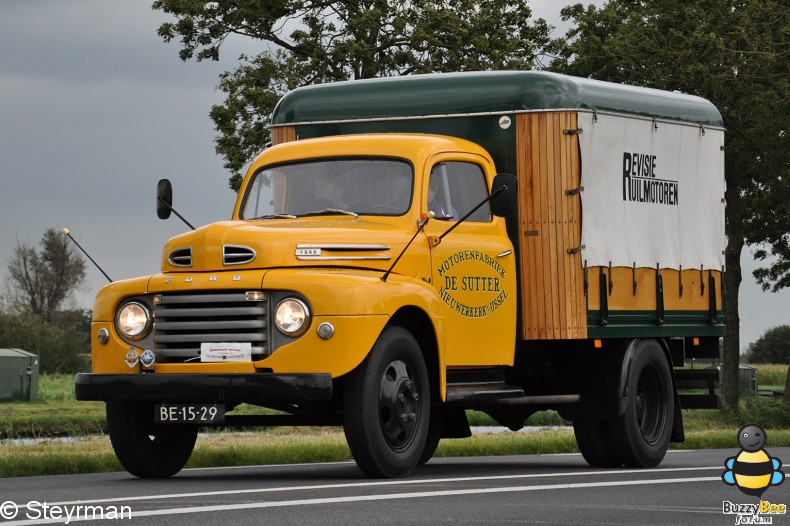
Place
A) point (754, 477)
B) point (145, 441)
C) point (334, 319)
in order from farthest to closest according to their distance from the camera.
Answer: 1. point (145, 441)
2. point (334, 319)
3. point (754, 477)

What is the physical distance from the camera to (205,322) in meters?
12.0

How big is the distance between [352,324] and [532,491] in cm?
176

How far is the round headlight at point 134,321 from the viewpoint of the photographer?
40.6 ft

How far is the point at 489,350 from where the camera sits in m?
13.6

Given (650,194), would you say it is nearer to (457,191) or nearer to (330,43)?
(457,191)

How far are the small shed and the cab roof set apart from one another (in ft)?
106

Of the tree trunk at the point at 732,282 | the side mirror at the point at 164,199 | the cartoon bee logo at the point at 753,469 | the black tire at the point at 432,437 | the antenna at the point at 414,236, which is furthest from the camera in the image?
the tree trunk at the point at 732,282

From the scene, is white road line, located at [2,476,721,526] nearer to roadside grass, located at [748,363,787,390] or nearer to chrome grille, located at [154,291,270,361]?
chrome grille, located at [154,291,270,361]

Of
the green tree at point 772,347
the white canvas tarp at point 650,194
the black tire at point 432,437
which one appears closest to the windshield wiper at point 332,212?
A: the white canvas tarp at point 650,194

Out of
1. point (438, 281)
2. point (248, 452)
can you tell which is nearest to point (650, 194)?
point (438, 281)

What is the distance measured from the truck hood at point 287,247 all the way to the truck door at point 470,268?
511 mm

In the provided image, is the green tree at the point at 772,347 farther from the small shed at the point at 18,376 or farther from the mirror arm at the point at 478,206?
the mirror arm at the point at 478,206

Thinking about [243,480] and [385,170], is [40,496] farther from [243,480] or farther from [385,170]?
[385,170]

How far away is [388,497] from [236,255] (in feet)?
8.88
